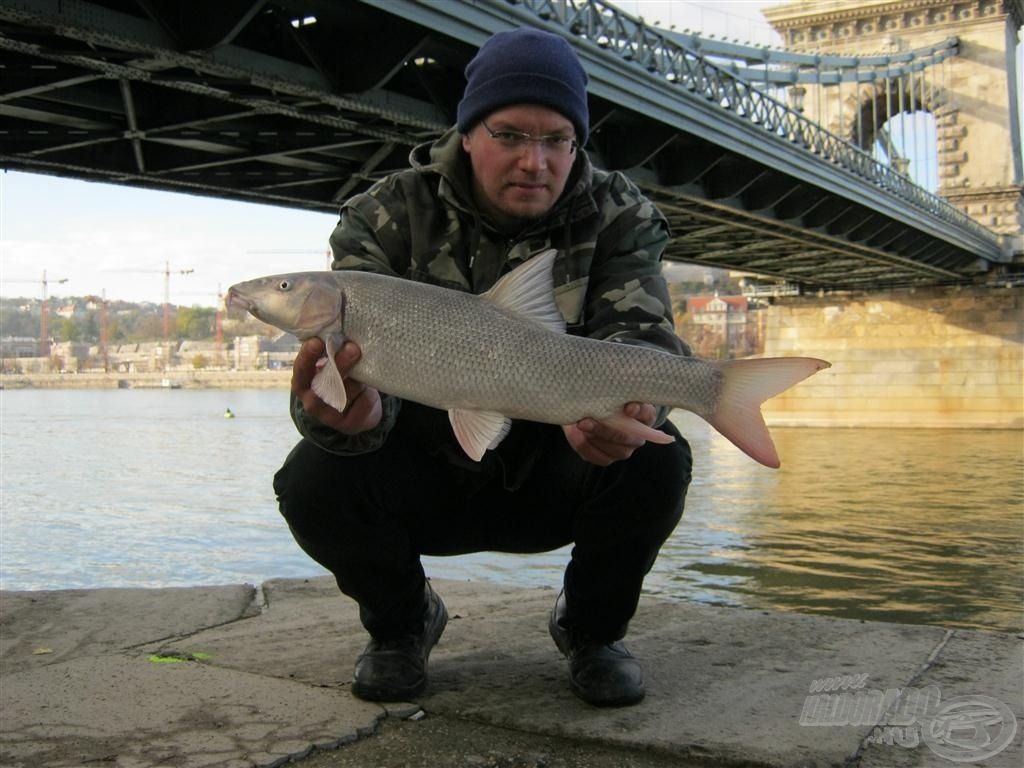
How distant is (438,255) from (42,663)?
1.70m

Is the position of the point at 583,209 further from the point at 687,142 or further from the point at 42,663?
the point at 687,142

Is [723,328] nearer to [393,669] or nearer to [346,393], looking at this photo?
[393,669]

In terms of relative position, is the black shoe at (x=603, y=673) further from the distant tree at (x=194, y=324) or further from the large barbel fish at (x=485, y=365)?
the distant tree at (x=194, y=324)

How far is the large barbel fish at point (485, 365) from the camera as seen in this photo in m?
2.41

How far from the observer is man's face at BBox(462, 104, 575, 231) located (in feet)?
9.40

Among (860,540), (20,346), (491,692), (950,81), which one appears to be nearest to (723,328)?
(950,81)

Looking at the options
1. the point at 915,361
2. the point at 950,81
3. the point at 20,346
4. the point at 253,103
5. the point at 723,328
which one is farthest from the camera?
the point at 20,346

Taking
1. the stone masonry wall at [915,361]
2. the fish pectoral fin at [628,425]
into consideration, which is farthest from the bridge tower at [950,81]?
the fish pectoral fin at [628,425]

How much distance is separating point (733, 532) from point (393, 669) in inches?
402

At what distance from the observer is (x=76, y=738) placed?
8.14 feet

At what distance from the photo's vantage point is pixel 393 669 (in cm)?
278

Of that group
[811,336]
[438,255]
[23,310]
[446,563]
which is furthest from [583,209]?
[23,310]

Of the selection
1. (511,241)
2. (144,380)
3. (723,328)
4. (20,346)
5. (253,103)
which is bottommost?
(144,380)

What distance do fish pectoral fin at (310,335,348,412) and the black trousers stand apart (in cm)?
37
